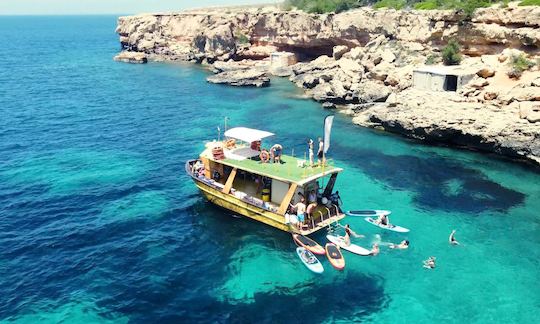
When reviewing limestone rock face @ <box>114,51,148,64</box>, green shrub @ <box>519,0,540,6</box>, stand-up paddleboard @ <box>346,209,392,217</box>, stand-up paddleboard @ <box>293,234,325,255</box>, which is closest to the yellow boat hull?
stand-up paddleboard @ <box>293,234,325,255</box>

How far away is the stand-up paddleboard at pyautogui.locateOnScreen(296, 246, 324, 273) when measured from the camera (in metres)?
26.2

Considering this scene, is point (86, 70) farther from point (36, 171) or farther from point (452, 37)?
point (452, 37)

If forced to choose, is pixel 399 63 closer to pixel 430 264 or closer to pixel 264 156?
pixel 264 156

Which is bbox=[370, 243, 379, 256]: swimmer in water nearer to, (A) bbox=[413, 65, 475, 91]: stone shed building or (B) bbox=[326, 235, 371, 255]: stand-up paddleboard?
(B) bbox=[326, 235, 371, 255]: stand-up paddleboard

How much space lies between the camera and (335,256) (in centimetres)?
2720

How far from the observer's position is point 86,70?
97375 millimetres

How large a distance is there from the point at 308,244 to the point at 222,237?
19.9 ft

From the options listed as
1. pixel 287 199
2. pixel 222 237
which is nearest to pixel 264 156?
pixel 287 199

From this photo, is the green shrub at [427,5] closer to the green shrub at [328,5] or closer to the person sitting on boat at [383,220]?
the green shrub at [328,5]

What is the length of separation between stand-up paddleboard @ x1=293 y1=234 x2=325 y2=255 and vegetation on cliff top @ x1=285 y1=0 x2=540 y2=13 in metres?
41.0

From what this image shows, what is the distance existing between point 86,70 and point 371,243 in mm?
86182

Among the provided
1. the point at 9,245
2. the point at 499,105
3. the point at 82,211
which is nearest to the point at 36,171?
the point at 82,211

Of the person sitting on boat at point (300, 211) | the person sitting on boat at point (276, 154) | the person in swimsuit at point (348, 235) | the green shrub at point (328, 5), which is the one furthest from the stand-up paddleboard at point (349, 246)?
the green shrub at point (328, 5)

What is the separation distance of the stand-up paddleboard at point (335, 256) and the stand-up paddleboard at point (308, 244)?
15.9 inches
